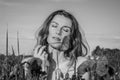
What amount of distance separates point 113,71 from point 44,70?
333 mm

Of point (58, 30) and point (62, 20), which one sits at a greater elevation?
point (62, 20)

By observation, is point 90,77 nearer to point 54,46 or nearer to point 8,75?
point 8,75

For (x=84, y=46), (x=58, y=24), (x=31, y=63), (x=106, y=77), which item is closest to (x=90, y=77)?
(x=106, y=77)

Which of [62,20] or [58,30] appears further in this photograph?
[62,20]

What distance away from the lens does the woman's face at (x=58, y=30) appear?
11.8 ft

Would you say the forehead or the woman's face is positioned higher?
the forehead

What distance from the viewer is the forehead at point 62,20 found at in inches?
151

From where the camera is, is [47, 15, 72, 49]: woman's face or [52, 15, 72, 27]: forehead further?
[52, 15, 72, 27]: forehead

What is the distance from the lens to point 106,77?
1182 mm

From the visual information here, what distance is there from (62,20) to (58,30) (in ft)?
0.61

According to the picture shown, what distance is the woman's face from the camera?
3591mm

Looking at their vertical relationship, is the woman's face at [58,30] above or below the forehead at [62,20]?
below

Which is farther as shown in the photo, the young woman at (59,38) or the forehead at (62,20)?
the forehead at (62,20)

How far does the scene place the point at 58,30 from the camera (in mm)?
3748
